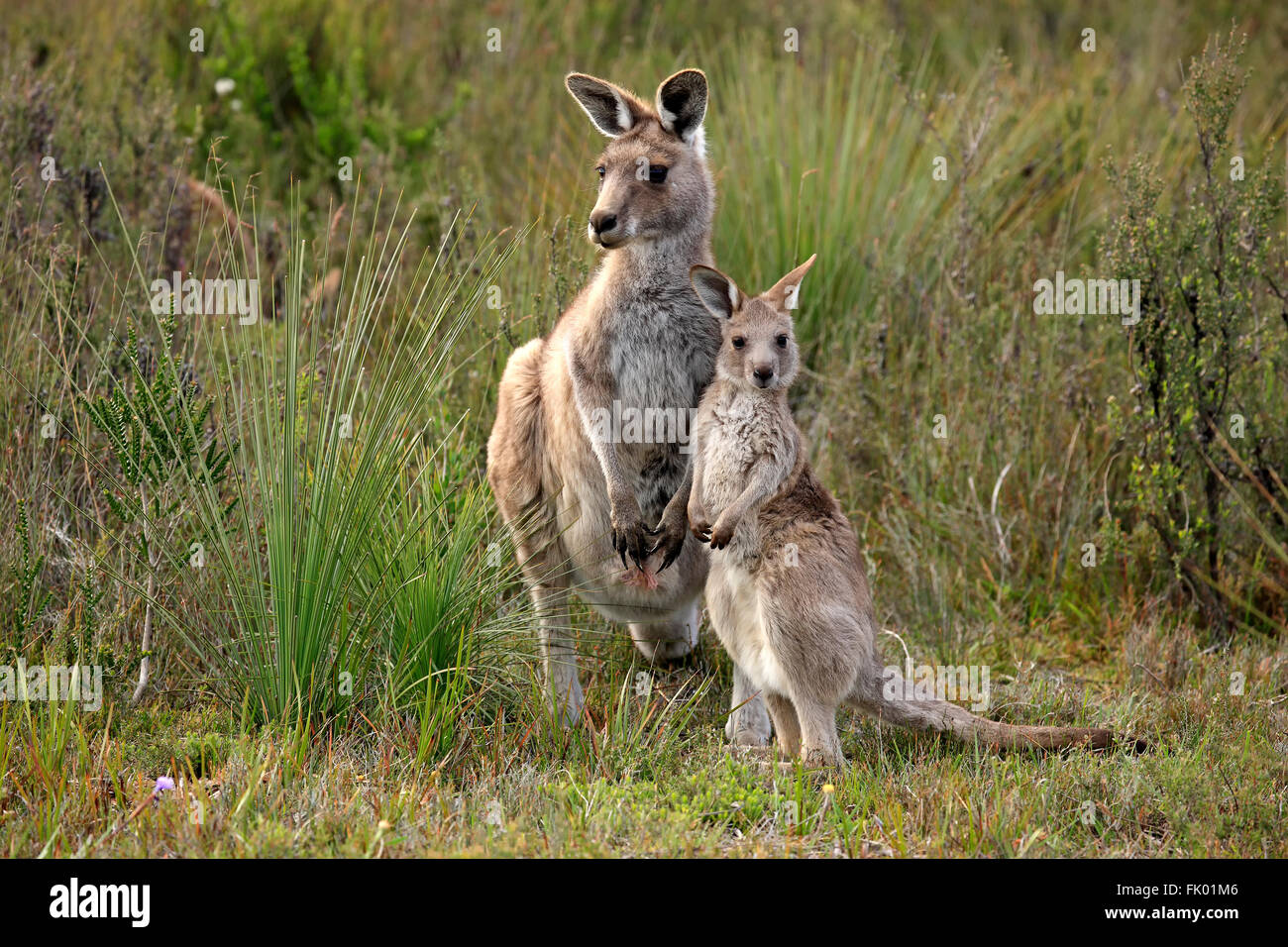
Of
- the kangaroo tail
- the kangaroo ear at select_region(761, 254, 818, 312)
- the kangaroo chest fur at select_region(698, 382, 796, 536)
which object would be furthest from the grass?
the kangaroo ear at select_region(761, 254, 818, 312)

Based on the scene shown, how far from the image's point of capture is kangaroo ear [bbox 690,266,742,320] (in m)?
3.78

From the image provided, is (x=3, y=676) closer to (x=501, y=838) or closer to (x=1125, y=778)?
(x=501, y=838)

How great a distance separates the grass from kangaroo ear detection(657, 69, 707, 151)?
0.70 meters

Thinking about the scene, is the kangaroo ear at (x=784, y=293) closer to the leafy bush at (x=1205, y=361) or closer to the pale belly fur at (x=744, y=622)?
the pale belly fur at (x=744, y=622)

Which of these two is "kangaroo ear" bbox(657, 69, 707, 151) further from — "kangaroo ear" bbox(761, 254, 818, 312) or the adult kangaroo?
"kangaroo ear" bbox(761, 254, 818, 312)

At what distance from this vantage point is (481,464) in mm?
5012

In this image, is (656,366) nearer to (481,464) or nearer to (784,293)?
(784,293)

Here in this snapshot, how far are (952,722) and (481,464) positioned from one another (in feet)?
7.11

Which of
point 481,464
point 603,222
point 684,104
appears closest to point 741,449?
point 603,222

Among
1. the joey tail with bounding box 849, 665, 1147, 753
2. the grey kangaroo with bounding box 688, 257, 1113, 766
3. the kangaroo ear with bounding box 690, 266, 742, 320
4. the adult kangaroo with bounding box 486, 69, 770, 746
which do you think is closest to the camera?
the grey kangaroo with bounding box 688, 257, 1113, 766

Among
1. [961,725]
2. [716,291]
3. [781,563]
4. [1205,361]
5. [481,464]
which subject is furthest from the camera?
[481,464]

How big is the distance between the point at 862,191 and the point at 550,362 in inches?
106

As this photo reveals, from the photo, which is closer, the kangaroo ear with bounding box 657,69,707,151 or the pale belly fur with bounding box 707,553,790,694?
the pale belly fur with bounding box 707,553,790,694

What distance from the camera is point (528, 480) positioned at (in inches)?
167
